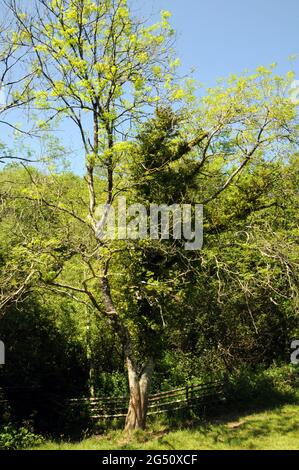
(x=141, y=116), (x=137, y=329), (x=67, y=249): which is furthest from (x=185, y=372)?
(x=141, y=116)

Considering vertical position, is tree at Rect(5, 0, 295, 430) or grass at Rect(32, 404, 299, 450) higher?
tree at Rect(5, 0, 295, 430)

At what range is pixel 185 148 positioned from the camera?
12672 millimetres

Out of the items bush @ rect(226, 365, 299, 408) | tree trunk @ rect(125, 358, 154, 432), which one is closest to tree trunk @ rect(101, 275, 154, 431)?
tree trunk @ rect(125, 358, 154, 432)

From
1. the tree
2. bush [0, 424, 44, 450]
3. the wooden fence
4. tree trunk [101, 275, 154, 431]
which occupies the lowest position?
bush [0, 424, 44, 450]

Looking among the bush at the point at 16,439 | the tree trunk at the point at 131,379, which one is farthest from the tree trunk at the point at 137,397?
the bush at the point at 16,439

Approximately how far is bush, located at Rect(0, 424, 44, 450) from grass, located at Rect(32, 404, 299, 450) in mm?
416

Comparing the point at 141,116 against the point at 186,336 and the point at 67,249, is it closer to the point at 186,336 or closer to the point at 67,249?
the point at 67,249

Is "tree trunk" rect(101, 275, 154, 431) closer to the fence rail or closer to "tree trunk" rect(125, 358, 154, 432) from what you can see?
"tree trunk" rect(125, 358, 154, 432)

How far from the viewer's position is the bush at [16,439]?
36.4ft

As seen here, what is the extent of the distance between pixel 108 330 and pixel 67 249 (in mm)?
5644

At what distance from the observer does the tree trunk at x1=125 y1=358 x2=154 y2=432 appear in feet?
37.8

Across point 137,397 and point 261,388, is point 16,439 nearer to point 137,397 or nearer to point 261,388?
point 137,397

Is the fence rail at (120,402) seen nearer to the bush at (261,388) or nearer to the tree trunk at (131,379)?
the bush at (261,388)

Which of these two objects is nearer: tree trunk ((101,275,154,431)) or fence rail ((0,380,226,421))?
tree trunk ((101,275,154,431))
